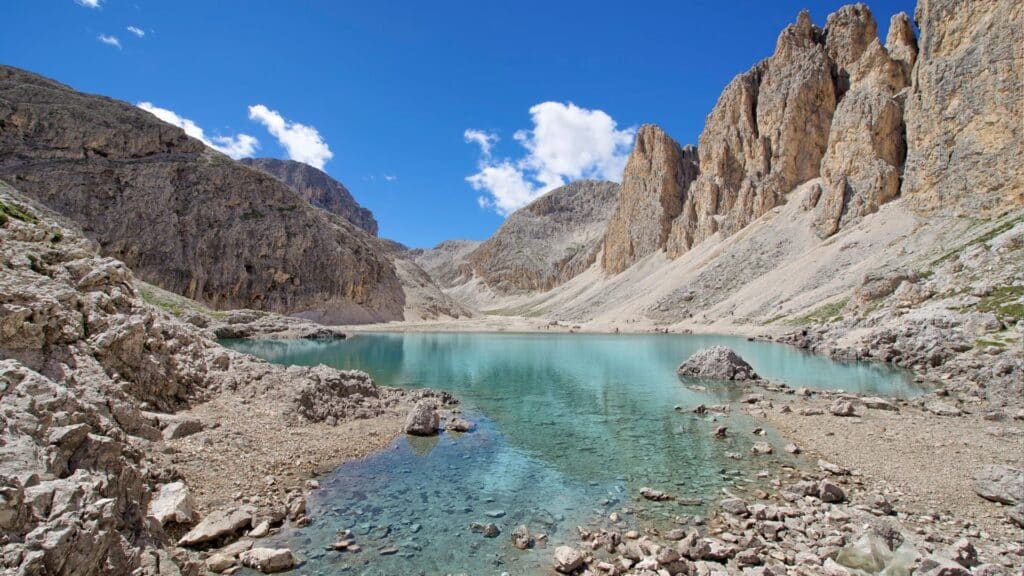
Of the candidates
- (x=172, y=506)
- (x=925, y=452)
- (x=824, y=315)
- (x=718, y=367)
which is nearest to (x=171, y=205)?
(x=718, y=367)

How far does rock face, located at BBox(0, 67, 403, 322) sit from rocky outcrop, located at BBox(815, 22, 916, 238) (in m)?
106

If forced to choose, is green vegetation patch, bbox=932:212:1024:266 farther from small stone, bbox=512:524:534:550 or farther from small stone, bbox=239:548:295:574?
small stone, bbox=239:548:295:574

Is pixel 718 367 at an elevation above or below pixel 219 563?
above

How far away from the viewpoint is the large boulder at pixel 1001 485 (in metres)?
11.4

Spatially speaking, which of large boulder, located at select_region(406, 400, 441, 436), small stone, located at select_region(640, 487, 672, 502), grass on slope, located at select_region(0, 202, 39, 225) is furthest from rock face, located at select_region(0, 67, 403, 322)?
small stone, located at select_region(640, 487, 672, 502)

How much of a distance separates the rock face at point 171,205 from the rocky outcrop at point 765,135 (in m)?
94.6

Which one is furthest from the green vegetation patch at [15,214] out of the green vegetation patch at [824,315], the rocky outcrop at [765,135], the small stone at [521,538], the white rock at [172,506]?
the rocky outcrop at [765,135]

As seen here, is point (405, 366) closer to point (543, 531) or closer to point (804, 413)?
point (804, 413)

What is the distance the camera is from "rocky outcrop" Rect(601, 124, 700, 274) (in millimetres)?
157375

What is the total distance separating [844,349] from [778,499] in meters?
38.7

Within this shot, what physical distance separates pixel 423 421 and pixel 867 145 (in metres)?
111

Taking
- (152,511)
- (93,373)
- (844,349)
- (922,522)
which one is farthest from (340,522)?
(844,349)

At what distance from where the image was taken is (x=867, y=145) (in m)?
95.4

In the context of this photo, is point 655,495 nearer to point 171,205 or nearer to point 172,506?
point 172,506
